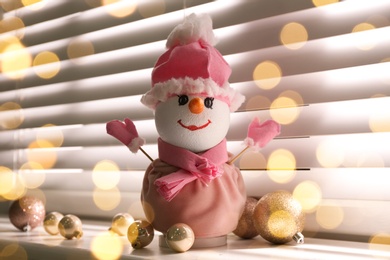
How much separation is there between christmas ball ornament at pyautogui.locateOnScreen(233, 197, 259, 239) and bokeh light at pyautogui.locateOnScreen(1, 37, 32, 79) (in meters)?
0.99

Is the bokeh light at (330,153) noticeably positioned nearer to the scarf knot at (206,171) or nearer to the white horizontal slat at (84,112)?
the scarf knot at (206,171)

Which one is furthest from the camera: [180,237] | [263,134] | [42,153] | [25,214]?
[42,153]

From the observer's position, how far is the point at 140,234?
96 centimetres

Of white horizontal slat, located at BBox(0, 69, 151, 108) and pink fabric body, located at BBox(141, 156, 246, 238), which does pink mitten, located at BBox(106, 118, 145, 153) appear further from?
white horizontal slat, located at BBox(0, 69, 151, 108)

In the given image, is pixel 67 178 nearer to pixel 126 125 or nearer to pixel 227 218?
pixel 126 125

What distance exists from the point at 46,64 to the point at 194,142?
2.85ft

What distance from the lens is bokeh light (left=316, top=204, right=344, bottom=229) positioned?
1013 mm

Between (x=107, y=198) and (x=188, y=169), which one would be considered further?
(x=107, y=198)

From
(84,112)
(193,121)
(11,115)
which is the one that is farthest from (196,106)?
(11,115)

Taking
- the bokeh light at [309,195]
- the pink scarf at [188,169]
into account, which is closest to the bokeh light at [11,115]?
the pink scarf at [188,169]

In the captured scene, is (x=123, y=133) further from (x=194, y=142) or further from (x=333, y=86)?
(x=333, y=86)

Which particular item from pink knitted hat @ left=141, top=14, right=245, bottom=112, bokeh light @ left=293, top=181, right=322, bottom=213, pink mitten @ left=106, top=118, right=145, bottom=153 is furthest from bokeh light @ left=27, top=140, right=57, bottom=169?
bokeh light @ left=293, top=181, right=322, bottom=213

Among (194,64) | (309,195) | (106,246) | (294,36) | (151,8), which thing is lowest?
(106,246)

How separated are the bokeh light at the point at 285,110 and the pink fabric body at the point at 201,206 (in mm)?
213
